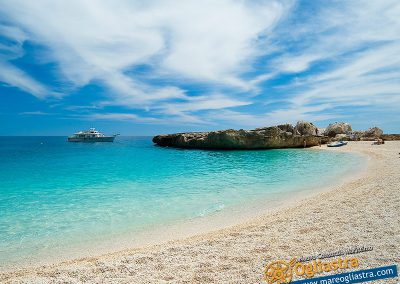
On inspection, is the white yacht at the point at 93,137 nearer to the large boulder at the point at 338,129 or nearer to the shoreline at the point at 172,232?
the large boulder at the point at 338,129

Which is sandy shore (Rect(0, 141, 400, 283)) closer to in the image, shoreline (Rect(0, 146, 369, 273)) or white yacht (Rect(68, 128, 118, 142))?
shoreline (Rect(0, 146, 369, 273))

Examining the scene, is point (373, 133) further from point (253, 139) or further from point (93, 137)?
point (93, 137)

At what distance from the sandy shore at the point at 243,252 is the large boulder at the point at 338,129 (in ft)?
240

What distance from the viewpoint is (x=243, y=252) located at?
240 inches

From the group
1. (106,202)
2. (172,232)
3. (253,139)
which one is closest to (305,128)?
(253,139)

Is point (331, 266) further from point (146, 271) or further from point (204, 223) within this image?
point (204, 223)

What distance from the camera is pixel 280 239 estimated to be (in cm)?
679

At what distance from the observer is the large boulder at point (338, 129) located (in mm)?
74125

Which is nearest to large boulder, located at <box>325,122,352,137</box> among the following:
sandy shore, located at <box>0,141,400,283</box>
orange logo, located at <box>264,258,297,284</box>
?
sandy shore, located at <box>0,141,400,283</box>

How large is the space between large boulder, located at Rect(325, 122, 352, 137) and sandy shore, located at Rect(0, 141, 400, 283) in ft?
240

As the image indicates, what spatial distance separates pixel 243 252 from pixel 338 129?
7921cm

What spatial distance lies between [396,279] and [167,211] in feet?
25.9

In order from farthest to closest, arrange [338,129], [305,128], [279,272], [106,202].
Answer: [338,129]
[305,128]
[106,202]
[279,272]

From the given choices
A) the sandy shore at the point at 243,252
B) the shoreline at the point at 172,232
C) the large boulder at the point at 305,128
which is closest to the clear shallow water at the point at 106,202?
the shoreline at the point at 172,232
